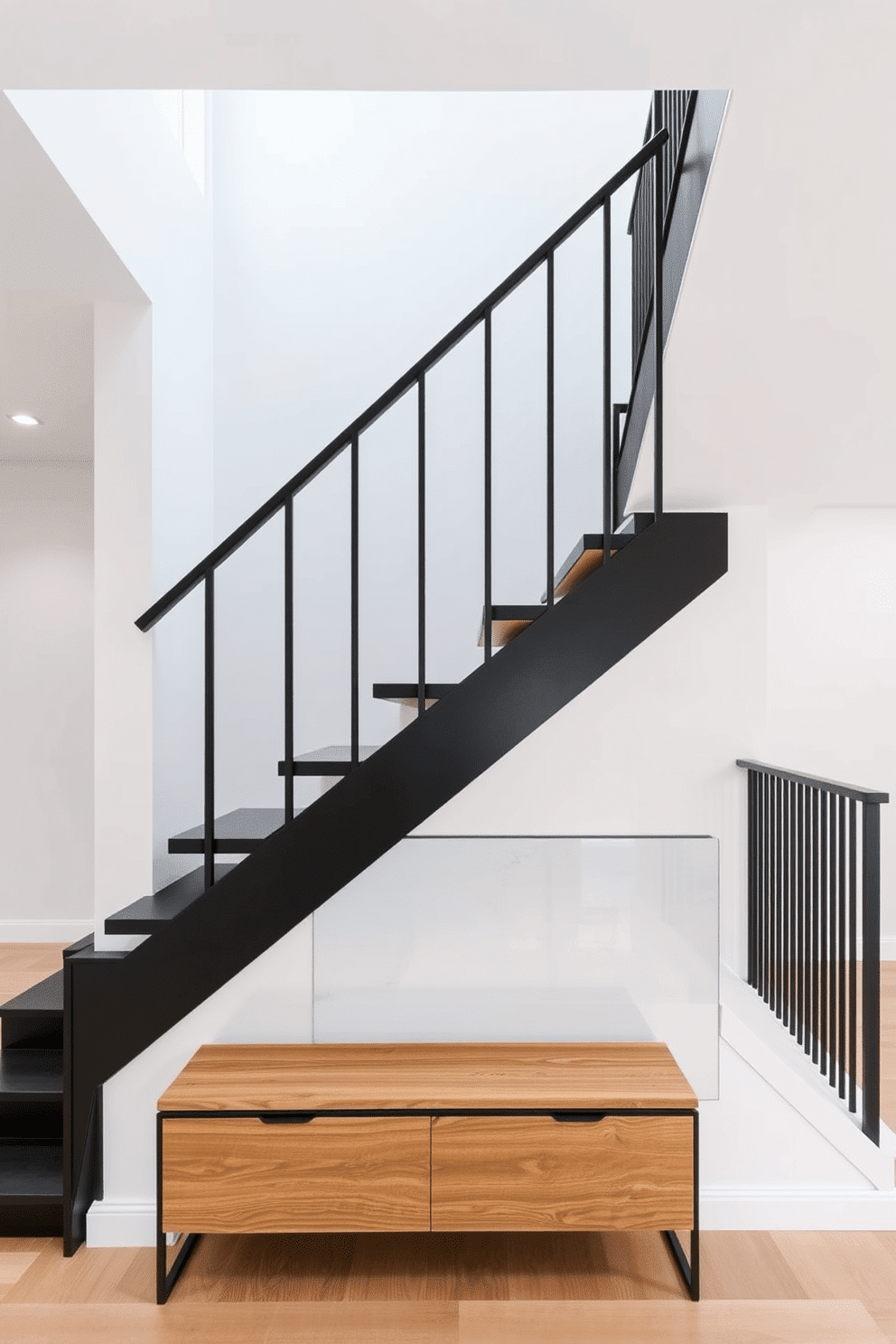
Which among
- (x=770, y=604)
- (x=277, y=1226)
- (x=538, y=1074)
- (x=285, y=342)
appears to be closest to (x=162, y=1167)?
(x=277, y=1226)

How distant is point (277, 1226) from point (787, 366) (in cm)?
236

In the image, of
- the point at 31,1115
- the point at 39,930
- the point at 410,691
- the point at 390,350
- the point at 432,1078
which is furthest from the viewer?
the point at 39,930

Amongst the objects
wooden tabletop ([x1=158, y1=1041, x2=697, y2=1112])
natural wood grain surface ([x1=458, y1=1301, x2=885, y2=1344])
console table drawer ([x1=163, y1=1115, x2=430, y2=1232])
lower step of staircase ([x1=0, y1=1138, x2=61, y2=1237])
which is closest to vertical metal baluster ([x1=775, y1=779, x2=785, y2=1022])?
wooden tabletop ([x1=158, y1=1041, x2=697, y2=1112])

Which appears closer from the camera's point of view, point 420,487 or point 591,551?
point 420,487

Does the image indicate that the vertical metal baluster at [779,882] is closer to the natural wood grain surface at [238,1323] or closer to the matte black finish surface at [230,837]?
the natural wood grain surface at [238,1323]

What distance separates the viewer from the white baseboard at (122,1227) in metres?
2.33

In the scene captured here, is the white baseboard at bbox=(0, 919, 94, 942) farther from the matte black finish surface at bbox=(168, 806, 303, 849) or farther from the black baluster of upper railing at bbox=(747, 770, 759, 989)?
the black baluster of upper railing at bbox=(747, 770, 759, 989)

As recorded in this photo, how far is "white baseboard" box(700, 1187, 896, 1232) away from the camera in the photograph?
234cm

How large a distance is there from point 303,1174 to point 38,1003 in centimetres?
115

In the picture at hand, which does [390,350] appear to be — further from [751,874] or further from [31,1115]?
[31,1115]

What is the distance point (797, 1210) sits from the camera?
92.7 inches

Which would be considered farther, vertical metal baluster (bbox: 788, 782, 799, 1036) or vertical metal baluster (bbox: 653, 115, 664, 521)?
vertical metal baluster (bbox: 788, 782, 799, 1036)

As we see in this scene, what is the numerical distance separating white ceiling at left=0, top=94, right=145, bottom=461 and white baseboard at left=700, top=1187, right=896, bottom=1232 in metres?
2.92

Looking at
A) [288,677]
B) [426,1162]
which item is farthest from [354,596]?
[426,1162]
